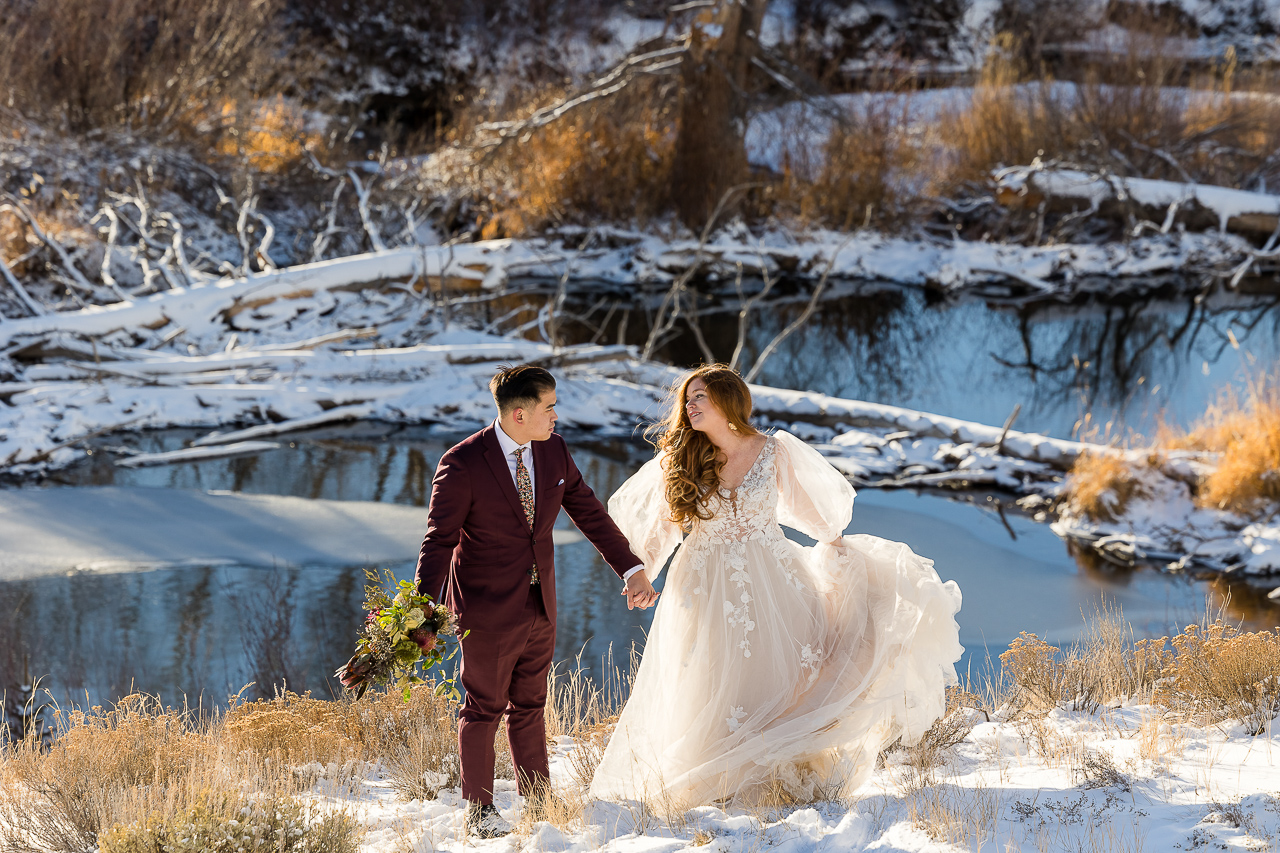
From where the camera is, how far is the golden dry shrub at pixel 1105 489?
7.53 m

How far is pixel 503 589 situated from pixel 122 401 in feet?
23.5

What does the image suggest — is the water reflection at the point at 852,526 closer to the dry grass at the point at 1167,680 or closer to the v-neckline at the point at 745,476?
the dry grass at the point at 1167,680

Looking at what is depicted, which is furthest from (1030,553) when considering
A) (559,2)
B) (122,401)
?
(559,2)

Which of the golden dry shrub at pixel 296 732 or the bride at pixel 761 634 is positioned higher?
the bride at pixel 761 634

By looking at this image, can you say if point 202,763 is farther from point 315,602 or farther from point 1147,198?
point 1147,198

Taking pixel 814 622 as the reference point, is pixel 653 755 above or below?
below

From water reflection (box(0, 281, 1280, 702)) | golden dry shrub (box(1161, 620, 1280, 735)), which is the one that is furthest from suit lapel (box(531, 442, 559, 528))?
water reflection (box(0, 281, 1280, 702))

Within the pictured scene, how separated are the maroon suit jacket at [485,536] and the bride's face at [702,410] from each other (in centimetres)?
45

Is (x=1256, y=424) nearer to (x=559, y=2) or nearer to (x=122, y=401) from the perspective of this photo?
(x=122, y=401)

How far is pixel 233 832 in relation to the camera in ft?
8.42

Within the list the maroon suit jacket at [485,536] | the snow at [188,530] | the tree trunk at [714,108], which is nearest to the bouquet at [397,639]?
the maroon suit jacket at [485,536]

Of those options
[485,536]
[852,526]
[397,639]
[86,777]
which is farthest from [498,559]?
[852,526]

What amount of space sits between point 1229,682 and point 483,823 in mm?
2496

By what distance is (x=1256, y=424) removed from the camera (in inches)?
298
